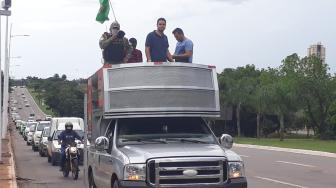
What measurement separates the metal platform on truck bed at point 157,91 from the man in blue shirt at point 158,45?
1674 mm

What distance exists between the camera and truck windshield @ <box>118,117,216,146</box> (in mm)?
11166

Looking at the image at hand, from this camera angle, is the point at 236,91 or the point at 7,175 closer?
the point at 7,175

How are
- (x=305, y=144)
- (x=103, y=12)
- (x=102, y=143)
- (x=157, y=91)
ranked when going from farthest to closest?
(x=305, y=144) → (x=103, y=12) → (x=157, y=91) → (x=102, y=143)

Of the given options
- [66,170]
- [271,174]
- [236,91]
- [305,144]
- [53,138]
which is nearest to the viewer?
[66,170]

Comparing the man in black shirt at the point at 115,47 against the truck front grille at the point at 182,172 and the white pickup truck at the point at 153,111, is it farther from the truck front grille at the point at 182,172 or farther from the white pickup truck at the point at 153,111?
the truck front grille at the point at 182,172

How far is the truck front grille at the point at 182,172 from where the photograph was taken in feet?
32.1

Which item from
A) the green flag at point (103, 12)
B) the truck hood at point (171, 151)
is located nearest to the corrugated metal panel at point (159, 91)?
the truck hood at point (171, 151)

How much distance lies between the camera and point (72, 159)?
19.8 metres

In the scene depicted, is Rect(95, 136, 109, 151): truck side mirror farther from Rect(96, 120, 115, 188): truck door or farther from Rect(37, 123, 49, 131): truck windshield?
Rect(37, 123, 49, 131): truck windshield

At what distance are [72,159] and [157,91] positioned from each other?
912 cm

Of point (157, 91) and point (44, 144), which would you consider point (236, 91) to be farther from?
point (157, 91)

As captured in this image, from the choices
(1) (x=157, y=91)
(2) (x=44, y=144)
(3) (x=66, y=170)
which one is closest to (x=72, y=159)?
(3) (x=66, y=170)

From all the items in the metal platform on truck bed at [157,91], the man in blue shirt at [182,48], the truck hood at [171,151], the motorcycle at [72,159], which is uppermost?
the man in blue shirt at [182,48]

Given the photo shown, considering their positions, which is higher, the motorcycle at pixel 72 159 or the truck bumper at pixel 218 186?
the truck bumper at pixel 218 186
